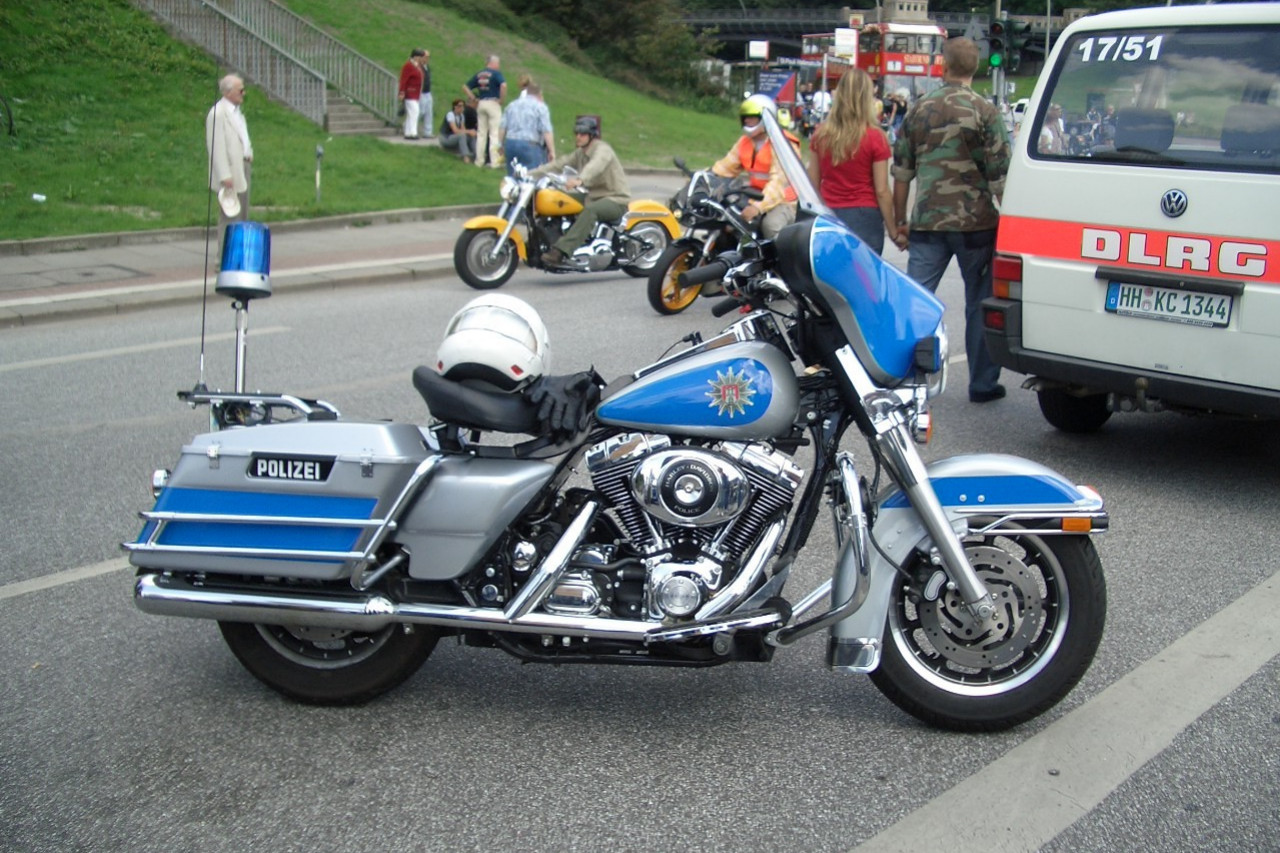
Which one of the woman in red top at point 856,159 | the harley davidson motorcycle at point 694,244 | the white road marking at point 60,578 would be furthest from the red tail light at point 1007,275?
the white road marking at point 60,578

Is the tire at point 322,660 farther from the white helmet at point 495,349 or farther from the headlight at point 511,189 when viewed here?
the headlight at point 511,189

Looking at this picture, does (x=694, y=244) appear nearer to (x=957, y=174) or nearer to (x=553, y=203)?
(x=553, y=203)

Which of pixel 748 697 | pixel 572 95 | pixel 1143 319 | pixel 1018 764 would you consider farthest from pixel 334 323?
pixel 572 95

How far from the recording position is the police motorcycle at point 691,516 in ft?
11.6

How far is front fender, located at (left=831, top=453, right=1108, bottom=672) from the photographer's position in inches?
142

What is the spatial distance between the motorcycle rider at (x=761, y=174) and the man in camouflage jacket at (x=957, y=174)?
8.80 feet

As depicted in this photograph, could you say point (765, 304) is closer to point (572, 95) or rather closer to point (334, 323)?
point (334, 323)

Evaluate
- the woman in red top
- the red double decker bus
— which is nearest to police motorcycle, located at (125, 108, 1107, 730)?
the woman in red top

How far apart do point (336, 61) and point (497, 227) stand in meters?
15.3

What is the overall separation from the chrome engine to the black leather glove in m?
0.10

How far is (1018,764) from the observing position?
3641 millimetres

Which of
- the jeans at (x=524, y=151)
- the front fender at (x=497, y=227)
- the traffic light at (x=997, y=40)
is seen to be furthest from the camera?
the traffic light at (x=997, y=40)

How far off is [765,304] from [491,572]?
110 cm

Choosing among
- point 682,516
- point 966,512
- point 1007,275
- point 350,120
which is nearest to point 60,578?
point 682,516
